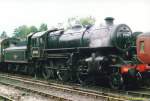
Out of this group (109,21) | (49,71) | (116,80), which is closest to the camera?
(116,80)

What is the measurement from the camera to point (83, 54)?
1694 centimetres

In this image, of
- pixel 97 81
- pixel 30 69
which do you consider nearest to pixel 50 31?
pixel 30 69

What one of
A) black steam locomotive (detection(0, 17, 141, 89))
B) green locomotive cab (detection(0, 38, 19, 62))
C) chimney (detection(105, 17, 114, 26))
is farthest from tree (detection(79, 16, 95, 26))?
chimney (detection(105, 17, 114, 26))

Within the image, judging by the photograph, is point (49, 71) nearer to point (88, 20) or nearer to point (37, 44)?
point (37, 44)

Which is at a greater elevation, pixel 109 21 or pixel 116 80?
pixel 109 21

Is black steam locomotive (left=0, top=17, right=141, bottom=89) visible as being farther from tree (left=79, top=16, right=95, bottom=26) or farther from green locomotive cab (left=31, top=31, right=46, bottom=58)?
tree (left=79, top=16, right=95, bottom=26)

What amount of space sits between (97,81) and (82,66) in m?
1.10

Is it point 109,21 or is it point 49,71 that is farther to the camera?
point 49,71

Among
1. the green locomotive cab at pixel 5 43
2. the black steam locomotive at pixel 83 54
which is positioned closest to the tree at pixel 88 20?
the green locomotive cab at pixel 5 43

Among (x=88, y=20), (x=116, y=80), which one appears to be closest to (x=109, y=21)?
(x=116, y=80)

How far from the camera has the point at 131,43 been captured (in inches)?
600

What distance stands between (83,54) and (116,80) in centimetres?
291

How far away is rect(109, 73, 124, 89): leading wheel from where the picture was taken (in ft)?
46.9

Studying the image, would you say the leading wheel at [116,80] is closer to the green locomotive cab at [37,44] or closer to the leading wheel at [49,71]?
the leading wheel at [49,71]
